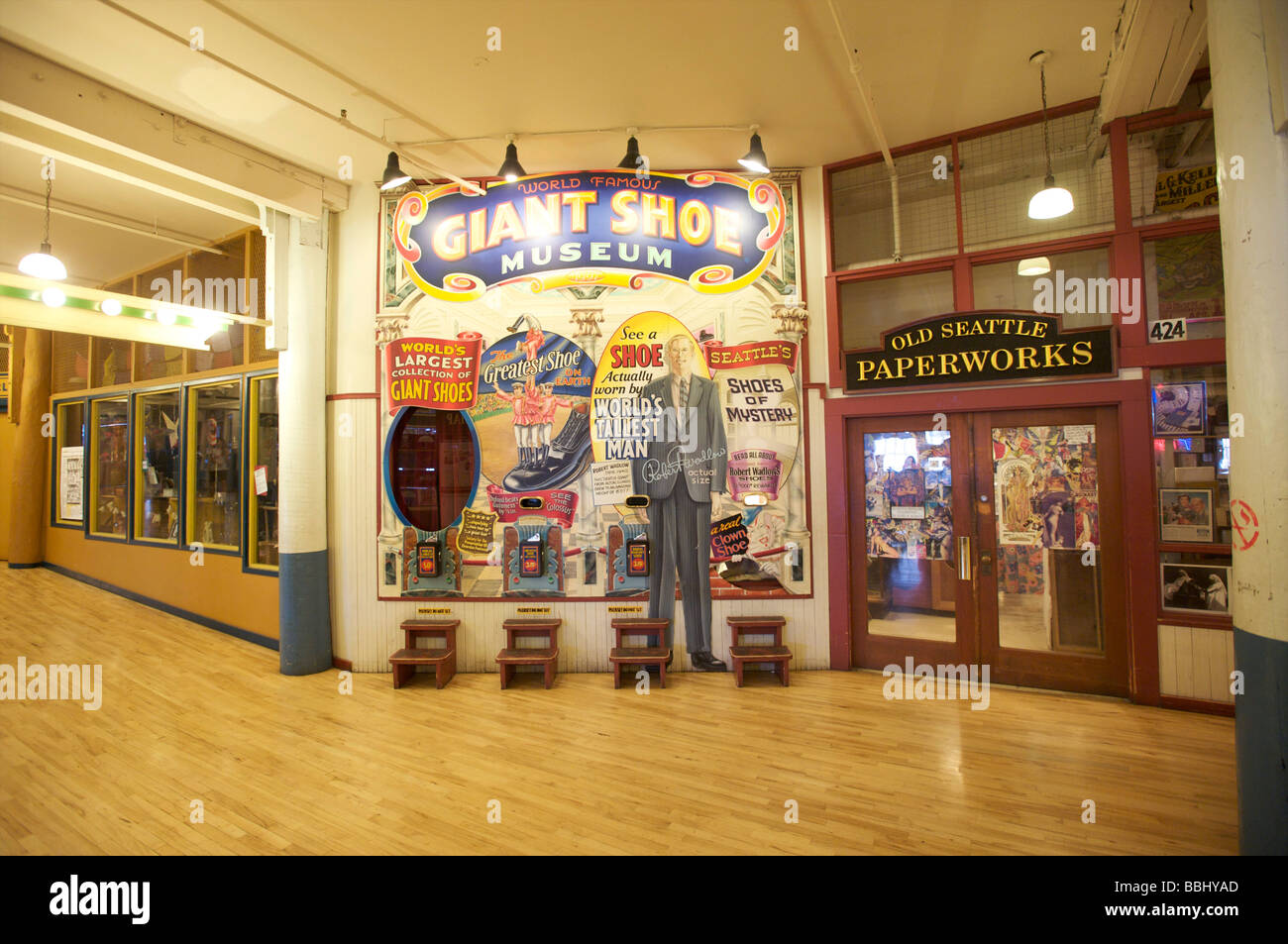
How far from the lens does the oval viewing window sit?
493 cm

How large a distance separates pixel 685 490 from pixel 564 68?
Result: 3.23 metres

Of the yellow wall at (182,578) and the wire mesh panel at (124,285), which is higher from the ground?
the wire mesh panel at (124,285)

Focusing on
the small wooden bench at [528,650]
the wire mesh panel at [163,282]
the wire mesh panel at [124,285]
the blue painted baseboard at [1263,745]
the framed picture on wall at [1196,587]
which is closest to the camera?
the blue painted baseboard at [1263,745]

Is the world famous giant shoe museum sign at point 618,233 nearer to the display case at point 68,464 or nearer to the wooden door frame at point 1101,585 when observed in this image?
the wooden door frame at point 1101,585

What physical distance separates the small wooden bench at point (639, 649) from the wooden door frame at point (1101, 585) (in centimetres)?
258

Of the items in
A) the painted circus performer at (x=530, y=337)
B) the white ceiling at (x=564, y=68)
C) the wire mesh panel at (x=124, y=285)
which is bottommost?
the painted circus performer at (x=530, y=337)

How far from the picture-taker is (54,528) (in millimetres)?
8695

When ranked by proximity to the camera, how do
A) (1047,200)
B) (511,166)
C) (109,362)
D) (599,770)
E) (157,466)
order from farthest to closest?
1. (109,362)
2. (157,466)
3. (511,166)
4. (1047,200)
5. (599,770)

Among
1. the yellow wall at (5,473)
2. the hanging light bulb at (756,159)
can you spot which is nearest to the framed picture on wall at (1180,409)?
the hanging light bulb at (756,159)

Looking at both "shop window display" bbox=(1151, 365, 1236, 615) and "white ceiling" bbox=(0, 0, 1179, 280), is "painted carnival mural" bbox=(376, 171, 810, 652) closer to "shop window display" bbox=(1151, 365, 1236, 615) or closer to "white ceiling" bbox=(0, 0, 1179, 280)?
"white ceiling" bbox=(0, 0, 1179, 280)


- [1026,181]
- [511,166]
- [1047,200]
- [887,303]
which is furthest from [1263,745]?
[511,166]

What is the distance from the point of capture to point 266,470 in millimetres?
5539

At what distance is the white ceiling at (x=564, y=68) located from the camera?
10.6ft

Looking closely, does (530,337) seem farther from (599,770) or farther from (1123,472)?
(1123,472)
